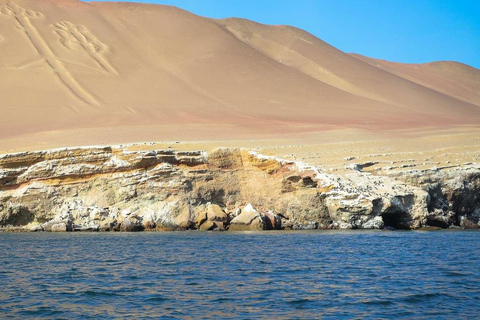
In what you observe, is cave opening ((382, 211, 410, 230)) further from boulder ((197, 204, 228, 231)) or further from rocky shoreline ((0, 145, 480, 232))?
boulder ((197, 204, 228, 231))

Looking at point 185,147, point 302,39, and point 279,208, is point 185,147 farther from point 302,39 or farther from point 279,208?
point 302,39

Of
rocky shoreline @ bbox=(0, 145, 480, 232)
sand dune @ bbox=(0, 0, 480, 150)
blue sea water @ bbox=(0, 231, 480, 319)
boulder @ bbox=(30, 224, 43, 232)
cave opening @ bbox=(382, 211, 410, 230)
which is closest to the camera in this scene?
blue sea water @ bbox=(0, 231, 480, 319)

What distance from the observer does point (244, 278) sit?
14.0m

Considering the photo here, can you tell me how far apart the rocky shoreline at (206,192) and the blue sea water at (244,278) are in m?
4.11

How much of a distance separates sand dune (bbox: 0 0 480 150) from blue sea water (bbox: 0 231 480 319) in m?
17.3

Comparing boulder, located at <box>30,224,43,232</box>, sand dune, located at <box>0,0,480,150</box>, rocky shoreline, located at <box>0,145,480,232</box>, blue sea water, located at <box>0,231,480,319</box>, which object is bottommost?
blue sea water, located at <box>0,231,480,319</box>

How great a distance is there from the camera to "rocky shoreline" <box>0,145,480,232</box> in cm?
2633

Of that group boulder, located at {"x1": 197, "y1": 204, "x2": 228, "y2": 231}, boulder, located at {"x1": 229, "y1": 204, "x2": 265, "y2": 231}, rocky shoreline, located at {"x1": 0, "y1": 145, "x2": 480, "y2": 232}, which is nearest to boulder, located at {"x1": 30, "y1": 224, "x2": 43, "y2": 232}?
rocky shoreline, located at {"x1": 0, "y1": 145, "x2": 480, "y2": 232}

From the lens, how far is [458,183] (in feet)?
89.8

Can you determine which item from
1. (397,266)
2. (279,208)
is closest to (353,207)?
(279,208)

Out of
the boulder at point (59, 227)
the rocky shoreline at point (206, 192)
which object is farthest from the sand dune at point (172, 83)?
the boulder at point (59, 227)

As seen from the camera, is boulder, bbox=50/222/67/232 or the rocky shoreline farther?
boulder, bbox=50/222/67/232

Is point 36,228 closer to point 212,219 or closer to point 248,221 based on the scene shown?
point 212,219

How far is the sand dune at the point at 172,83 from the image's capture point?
4622 centimetres
